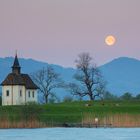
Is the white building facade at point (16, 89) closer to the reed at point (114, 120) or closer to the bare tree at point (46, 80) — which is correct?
the bare tree at point (46, 80)

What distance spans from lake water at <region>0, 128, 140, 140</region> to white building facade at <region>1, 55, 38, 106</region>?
3775 centimetres

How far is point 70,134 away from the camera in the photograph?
6875 cm

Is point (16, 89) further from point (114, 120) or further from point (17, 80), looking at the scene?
point (114, 120)

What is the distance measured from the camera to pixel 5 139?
62.9 metres

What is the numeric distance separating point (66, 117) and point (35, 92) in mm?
31955

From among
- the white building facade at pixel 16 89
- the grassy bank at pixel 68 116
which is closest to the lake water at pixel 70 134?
the grassy bank at pixel 68 116

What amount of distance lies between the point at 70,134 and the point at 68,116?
66.5 ft

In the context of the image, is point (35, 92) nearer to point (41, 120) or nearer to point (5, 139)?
point (41, 120)

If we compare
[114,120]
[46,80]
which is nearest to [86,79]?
[46,80]

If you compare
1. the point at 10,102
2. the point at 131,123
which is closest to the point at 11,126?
the point at 131,123

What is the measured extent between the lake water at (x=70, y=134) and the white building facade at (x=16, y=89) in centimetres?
3775

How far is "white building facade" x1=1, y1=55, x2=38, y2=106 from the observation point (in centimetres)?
11431

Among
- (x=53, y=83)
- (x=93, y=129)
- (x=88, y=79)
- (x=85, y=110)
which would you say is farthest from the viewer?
(x=53, y=83)

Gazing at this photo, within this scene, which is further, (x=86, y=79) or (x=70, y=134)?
(x=86, y=79)
